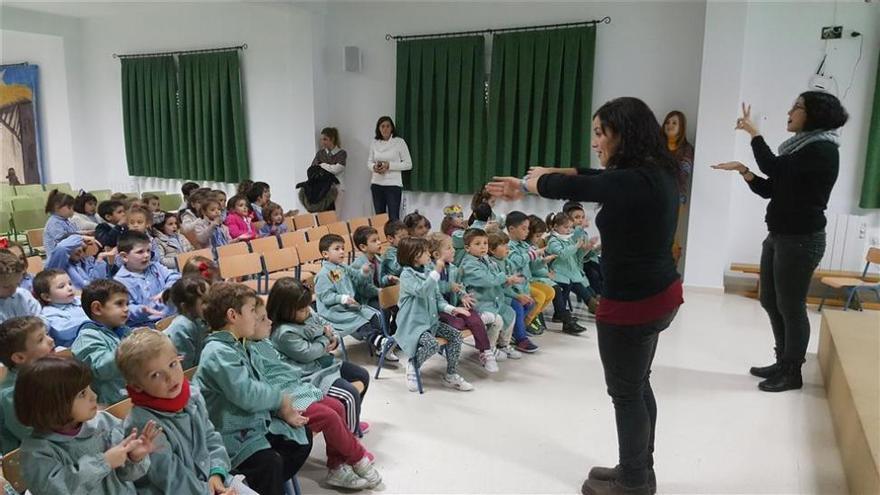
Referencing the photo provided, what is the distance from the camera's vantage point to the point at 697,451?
9.15 ft

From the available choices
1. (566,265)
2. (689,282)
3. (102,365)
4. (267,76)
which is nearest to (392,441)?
(102,365)

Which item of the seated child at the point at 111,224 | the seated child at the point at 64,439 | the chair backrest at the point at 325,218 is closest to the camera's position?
the seated child at the point at 64,439

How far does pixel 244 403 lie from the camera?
6.61ft

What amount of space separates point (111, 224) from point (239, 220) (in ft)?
3.51

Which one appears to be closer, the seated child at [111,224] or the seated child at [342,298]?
the seated child at [342,298]

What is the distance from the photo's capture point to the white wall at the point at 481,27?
587 centimetres

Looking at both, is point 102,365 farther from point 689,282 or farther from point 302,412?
point 689,282

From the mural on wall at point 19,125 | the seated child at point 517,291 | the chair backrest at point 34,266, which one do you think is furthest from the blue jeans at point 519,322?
the mural on wall at point 19,125

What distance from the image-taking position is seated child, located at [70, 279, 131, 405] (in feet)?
7.22

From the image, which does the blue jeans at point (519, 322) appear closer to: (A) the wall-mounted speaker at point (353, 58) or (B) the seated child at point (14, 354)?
(B) the seated child at point (14, 354)

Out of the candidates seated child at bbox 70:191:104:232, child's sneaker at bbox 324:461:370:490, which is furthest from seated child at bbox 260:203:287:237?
child's sneaker at bbox 324:461:370:490

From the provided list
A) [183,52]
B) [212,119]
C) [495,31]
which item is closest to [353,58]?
[495,31]

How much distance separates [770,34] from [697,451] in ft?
14.5

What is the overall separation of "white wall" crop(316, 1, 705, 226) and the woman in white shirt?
1.14 feet
